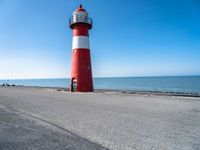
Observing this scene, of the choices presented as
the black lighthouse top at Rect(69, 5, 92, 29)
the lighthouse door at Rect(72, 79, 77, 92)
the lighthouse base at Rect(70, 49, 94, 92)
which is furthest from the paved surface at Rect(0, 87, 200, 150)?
the black lighthouse top at Rect(69, 5, 92, 29)

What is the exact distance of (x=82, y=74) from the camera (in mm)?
18906

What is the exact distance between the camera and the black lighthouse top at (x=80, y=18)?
19.0m

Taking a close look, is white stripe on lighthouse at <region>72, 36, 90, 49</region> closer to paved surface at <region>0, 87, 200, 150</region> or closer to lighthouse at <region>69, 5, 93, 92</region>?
lighthouse at <region>69, 5, 93, 92</region>

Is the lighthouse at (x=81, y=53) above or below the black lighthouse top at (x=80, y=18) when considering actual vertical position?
below

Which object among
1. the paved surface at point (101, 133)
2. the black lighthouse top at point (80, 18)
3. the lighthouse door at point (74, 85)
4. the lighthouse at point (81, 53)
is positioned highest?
the black lighthouse top at point (80, 18)

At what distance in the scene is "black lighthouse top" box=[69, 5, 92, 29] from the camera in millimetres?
19047

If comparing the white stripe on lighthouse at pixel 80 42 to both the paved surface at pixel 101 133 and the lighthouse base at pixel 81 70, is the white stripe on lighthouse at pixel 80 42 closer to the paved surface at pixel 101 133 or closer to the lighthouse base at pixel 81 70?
the lighthouse base at pixel 81 70

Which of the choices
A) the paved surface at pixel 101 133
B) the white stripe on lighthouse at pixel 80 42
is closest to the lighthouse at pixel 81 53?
the white stripe on lighthouse at pixel 80 42

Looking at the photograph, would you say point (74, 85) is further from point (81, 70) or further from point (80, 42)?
point (80, 42)

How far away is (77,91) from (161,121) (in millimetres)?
13362

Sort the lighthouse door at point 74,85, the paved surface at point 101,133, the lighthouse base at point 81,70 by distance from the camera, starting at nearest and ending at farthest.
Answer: the paved surface at point 101,133 → the lighthouse base at point 81,70 → the lighthouse door at point 74,85

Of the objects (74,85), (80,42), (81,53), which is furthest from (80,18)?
(74,85)

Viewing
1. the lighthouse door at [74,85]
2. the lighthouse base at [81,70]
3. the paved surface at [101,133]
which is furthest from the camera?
the lighthouse door at [74,85]

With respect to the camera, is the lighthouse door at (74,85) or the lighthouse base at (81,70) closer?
the lighthouse base at (81,70)
